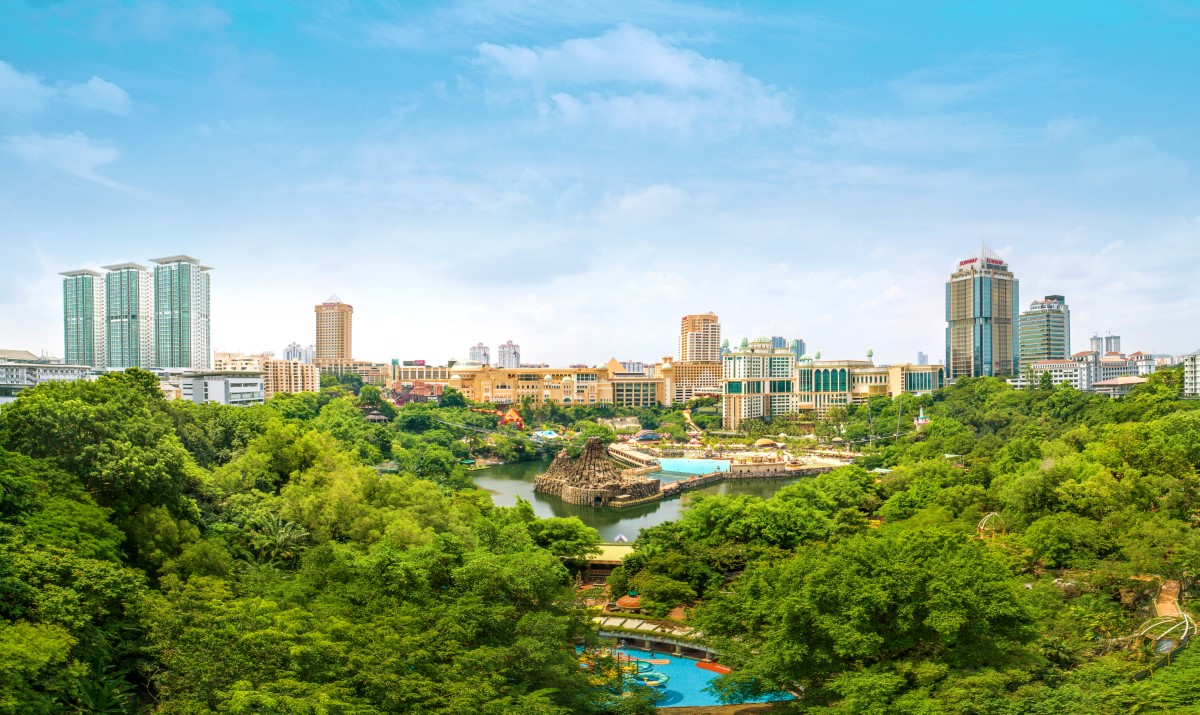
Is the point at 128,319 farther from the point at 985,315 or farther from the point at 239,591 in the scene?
the point at 985,315

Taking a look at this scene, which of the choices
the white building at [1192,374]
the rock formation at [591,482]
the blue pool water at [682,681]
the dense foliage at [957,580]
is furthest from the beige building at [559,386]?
the blue pool water at [682,681]

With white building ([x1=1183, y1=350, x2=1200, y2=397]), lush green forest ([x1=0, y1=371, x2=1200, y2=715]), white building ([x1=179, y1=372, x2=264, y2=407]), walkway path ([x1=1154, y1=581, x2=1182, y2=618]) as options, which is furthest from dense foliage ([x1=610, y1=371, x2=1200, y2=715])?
white building ([x1=1183, y1=350, x2=1200, y2=397])

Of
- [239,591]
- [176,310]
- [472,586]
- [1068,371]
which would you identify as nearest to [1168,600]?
[472,586]

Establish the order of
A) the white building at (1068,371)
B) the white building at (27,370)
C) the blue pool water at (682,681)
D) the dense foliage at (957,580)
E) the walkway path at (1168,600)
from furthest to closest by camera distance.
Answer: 1. the white building at (1068,371)
2. the white building at (27,370)
3. the walkway path at (1168,600)
4. the blue pool water at (682,681)
5. the dense foliage at (957,580)

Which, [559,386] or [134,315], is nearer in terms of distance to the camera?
[134,315]

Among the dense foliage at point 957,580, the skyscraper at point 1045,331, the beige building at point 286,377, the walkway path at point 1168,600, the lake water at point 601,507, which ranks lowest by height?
the lake water at point 601,507

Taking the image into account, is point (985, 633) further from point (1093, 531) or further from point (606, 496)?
point (606, 496)

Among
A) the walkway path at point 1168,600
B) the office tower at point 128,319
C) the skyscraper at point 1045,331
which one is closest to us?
the walkway path at point 1168,600

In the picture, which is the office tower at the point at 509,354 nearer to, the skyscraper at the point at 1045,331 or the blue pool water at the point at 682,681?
the skyscraper at the point at 1045,331
